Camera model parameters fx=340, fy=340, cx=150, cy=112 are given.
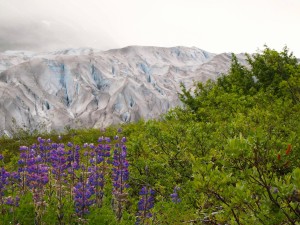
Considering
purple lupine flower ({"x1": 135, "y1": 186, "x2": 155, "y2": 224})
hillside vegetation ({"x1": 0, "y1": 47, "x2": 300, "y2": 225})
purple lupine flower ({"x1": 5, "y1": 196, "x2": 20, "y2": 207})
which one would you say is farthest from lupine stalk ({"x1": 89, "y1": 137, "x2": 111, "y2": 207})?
purple lupine flower ({"x1": 5, "y1": 196, "x2": 20, "y2": 207})

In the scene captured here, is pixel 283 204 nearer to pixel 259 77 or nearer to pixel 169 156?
pixel 169 156

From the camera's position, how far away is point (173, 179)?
32.3 ft

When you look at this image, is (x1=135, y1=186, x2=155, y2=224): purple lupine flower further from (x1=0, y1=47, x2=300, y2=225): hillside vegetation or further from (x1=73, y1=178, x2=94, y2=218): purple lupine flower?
(x1=73, y1=178, x2=94, y2=218): purple lupine flower

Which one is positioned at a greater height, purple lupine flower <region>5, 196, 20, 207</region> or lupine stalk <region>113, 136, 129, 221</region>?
lupine stalk <region>113, 136, 129, 221</region>

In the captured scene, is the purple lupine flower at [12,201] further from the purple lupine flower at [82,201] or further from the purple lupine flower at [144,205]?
the purple lupine flower at [144,205]

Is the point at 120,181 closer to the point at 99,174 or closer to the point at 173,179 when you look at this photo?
the point at 99,174

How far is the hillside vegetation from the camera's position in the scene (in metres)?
3.65

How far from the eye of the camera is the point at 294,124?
1105cm

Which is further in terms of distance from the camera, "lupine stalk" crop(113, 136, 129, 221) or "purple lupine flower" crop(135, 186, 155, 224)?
"purple lupine flower" crop(135, 186, 155, 224)

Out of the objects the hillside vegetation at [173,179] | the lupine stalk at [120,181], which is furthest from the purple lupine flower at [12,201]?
the lupine stalk at [120,181]

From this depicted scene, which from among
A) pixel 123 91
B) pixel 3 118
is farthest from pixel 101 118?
pixel 3 118

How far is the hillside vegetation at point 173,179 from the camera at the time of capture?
12.0 feet

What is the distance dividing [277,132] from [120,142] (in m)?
4.94

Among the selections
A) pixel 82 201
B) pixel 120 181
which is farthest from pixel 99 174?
pixel 82 201
